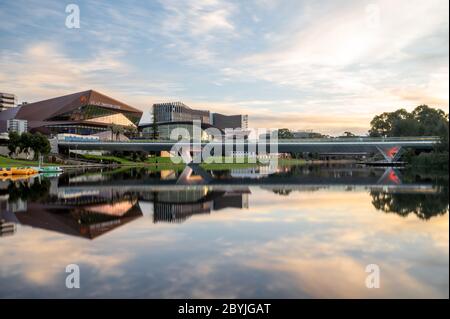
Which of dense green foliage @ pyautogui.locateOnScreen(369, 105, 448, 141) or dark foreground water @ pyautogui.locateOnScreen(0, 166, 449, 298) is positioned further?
dense green foliage @ pyautogui.locateOnScreen(369, 105, 448, 141)

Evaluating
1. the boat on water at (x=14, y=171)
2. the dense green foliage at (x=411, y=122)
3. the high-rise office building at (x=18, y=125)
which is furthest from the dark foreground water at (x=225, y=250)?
the high-rise office building at (x=18, y=125)

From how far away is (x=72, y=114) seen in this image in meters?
140

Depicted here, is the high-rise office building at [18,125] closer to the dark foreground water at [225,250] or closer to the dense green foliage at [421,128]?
the dense green foliage at [421,128]

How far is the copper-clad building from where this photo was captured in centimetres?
13775

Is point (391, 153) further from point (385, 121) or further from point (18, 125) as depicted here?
point (18, 125)

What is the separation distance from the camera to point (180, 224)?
17625 mm

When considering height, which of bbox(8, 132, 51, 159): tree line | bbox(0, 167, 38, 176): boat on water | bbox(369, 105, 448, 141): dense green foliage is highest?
bbox(369, 105, 448, 141): dense green foliage

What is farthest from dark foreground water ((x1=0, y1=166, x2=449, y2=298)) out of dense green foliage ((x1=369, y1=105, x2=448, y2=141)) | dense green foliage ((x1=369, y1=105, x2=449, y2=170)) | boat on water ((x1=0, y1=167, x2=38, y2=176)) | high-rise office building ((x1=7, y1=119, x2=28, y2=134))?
high-rise office building ((x1=7, y1=119, x2=28, y2=134))

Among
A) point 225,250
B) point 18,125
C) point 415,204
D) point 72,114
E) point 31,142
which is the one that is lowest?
point 225,250

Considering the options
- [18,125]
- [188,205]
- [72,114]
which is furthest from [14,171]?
[72,114]

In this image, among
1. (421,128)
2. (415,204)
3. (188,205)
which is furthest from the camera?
(421,128)

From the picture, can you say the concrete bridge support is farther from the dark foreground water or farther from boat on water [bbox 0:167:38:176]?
boat on water [bbox 0:167:38:176]
